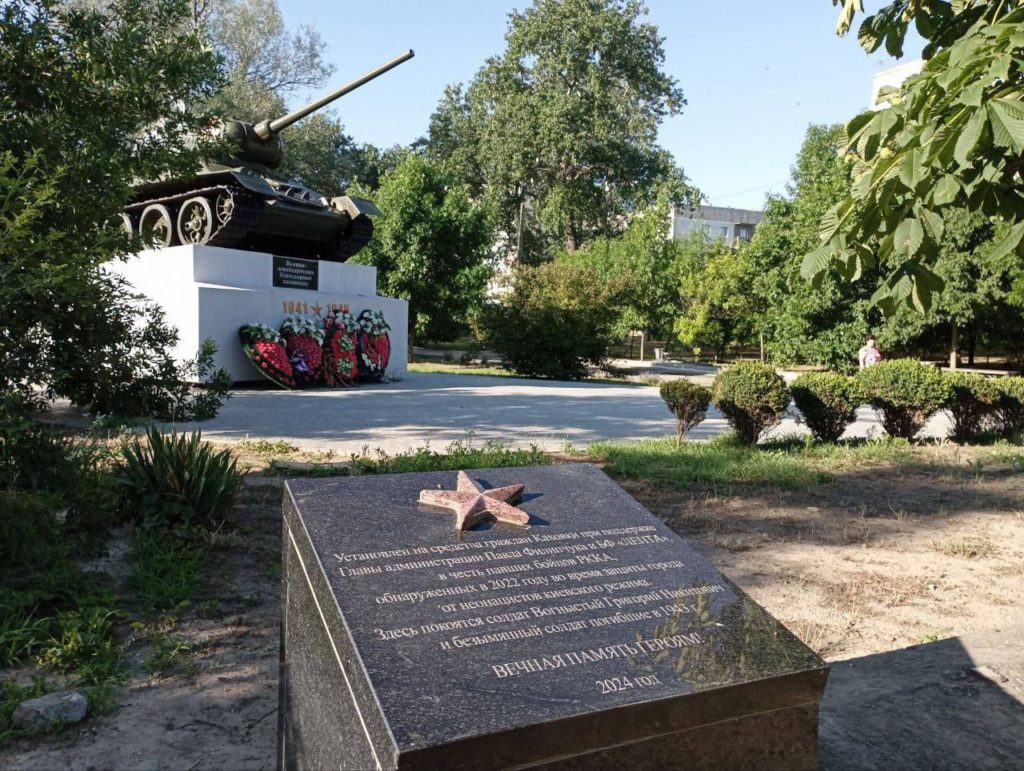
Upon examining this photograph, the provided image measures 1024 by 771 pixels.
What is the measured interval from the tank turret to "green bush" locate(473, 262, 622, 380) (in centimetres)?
568

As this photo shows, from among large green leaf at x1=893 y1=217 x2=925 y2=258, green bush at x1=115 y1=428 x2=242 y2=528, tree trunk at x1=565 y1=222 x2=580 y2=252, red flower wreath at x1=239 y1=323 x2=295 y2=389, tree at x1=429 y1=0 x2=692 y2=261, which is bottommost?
green bush at x1=115 y1=428 x2=242 y2=528

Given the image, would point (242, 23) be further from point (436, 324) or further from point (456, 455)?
point (456, 455)

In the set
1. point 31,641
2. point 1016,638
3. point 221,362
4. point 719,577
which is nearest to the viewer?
point 719,577

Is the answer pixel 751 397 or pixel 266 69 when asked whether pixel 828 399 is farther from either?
Answer: pixel 266 69

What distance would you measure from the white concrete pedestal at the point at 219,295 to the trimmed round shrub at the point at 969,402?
31.6ft

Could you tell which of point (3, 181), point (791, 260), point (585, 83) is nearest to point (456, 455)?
point (3, 181)

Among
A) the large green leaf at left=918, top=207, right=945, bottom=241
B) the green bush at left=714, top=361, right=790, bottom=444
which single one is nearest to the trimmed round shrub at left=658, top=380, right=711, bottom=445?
the green bush at left=714, top=361, right=790, bottom=444

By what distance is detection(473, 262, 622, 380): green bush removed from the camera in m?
21.2

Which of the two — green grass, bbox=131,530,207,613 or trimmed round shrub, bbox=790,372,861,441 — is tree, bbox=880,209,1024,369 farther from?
green grass, bbox=131,530,207,613

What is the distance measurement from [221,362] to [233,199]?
2.80 meters

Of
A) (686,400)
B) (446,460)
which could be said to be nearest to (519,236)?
(686,400)

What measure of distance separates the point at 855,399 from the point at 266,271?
9922 mm

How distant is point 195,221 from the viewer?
1507 cm

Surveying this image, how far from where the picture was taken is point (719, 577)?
Answer: 245cm
